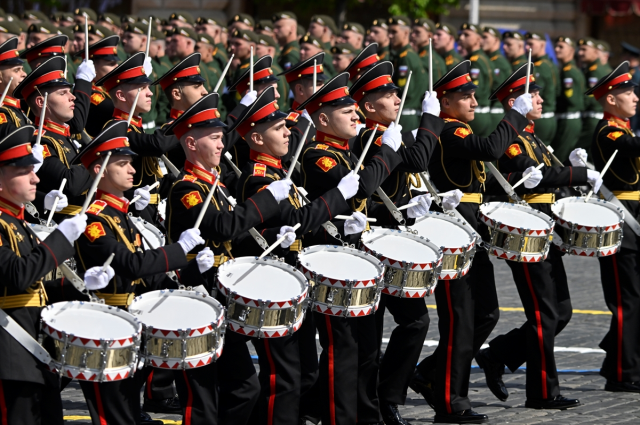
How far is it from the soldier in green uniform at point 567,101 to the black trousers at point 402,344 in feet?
32.9

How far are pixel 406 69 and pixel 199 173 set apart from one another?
31.4 ft

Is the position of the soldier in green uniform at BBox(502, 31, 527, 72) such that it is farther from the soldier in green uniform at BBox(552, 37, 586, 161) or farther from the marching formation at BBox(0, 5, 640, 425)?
the marching formation at BBox(0, 5, 640, 425)

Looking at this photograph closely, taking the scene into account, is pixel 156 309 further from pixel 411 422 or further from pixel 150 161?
pixel 150 161

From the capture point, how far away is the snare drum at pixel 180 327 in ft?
17.6

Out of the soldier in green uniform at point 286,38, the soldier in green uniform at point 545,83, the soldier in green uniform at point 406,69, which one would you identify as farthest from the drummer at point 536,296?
the soldier in green uniform at point 545,83

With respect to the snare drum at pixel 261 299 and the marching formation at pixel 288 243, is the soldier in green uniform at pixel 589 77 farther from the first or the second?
the snare drum at pixel 261 299

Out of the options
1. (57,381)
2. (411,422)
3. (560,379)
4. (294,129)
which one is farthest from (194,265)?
(560,379)

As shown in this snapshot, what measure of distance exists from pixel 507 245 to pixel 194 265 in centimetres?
222

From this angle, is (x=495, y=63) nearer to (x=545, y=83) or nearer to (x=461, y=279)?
(x=545, y=83)

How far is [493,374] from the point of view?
25.7ft

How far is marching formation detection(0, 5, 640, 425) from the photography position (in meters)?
5.40

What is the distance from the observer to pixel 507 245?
23.8ft

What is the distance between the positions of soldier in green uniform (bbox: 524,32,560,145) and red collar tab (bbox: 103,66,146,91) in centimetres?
916

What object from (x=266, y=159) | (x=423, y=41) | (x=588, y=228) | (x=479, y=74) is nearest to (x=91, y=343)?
(x=266, y=159)
